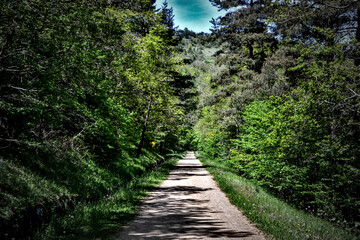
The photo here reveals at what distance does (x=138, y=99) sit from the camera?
1527cm

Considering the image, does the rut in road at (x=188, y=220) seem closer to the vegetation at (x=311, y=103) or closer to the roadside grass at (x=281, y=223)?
the roadside grass at (x=281, y=223)

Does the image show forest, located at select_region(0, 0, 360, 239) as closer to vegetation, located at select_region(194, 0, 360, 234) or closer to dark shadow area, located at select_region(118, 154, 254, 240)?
vegetation, located at select_region(194, 0, 360, 234)

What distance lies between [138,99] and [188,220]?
10290 millimetres

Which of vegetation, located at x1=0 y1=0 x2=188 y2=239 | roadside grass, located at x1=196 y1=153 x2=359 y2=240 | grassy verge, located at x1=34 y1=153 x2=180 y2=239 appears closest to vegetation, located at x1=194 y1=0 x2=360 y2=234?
roadside grass, located at x1=196 y1=153 x2=359 y2=240

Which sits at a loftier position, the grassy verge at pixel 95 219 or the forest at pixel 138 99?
the forest at pixel 138 99

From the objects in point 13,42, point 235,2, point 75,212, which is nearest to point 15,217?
point 75,212

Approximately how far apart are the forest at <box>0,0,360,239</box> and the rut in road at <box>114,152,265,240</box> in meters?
2.06

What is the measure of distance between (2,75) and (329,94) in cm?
1161

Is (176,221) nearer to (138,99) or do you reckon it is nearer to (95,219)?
(95,219)

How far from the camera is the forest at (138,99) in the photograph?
17.9ft

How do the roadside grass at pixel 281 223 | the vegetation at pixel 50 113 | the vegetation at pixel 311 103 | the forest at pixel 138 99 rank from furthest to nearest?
the vegetation at pixel 311 103 < the roadside grass at pixel 281 223 < the forest at pixel 138 99 < the vegetation at pixel 50 113

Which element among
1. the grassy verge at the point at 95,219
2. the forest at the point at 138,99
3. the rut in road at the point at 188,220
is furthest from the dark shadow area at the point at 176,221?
the forest at the point at 138,99

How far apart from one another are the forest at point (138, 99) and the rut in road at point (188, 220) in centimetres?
206

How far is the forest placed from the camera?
214 inches
